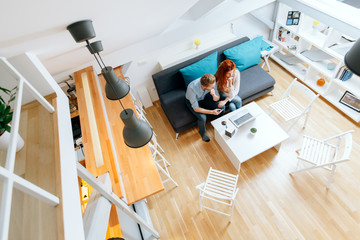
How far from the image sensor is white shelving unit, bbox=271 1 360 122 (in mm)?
3213

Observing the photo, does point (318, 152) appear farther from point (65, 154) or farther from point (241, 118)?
point (65, 154)

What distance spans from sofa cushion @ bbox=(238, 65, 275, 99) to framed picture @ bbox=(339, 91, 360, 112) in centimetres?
117

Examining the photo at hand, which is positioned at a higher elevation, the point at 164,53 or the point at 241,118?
the point at 164,53

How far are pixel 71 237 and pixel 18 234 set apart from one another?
210 mm

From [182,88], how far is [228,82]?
1.03 meters

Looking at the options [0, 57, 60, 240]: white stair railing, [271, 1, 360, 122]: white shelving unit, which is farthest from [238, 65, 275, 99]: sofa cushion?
[0, 57, 60, 240]: white stair railing

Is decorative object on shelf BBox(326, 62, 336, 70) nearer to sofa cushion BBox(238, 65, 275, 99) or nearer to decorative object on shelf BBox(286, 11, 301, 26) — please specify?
sofa cushion BBox(238, 65, 275, 99)

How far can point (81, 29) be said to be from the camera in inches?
37.7

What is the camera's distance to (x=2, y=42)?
833 millimetres

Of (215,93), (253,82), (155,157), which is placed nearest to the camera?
(155,157)

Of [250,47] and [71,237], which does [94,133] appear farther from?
[250,47]

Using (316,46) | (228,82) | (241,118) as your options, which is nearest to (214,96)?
(228,82)

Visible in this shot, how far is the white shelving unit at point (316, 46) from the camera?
321cm

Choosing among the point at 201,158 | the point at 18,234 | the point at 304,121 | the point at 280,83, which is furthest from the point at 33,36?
the point at 280,83
